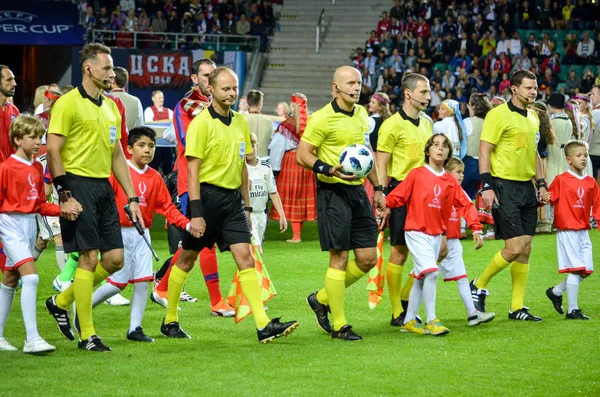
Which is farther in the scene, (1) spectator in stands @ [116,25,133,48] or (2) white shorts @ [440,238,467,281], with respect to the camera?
(1) spectator in stands @ [116,25,133,48]

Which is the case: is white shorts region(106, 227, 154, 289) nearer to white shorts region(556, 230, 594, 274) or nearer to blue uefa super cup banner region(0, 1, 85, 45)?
white shorts region(556, 230, 594, 274)

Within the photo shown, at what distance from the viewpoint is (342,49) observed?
31266 millimetres

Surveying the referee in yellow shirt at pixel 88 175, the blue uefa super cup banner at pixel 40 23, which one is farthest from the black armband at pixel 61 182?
the blue uefa super cup banner at pixel 40 23

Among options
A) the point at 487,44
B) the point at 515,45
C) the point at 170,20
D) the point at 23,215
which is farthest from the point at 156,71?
the point at 23,215

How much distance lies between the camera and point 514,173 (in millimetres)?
9133

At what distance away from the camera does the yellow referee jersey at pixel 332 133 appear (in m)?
8.16

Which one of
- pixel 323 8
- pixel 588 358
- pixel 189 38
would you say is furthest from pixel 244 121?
pixel 323 8

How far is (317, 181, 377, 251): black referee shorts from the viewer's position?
8.16m

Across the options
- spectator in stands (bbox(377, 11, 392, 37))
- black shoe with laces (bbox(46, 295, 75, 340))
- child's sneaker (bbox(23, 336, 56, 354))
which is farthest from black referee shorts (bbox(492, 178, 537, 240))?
spectator in stands (bbox(377, 11, 392, 37))

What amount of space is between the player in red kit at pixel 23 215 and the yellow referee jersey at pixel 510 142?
3809mm

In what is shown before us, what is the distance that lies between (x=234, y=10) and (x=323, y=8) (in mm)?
2751

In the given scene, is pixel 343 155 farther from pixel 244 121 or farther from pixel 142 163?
pixel 142 163

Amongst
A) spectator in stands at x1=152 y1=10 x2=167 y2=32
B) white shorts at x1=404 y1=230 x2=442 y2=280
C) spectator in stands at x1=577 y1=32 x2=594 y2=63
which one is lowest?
white shorts at x1=404 y1=230 x2=442 y2=280

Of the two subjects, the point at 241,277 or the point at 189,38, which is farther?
the point at 189,38
